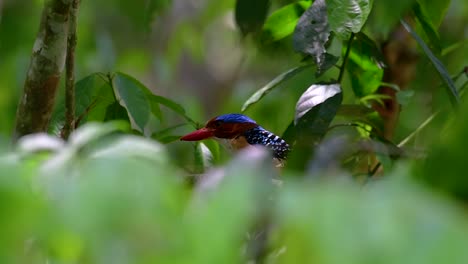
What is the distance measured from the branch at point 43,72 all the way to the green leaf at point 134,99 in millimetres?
197

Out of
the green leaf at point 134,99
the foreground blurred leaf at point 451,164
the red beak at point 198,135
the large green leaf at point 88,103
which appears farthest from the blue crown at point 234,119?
the foreground blurred leaf at point 451,164

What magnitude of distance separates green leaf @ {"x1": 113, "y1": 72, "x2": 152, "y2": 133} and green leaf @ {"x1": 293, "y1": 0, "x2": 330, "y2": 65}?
0.51 metres

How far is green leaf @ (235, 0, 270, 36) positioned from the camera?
328cm

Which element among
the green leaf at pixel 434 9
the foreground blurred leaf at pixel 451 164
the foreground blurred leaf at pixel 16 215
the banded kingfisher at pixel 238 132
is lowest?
the banded kingfisher at pixel 238 132

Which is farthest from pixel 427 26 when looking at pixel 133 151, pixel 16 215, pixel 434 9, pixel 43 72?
pixel 16 215

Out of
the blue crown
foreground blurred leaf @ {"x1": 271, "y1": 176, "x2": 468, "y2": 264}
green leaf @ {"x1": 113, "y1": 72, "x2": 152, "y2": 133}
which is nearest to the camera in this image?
foreground blurred leaf @ {"x1": 271, "y1": 176, "x2": 468, "y2": 264}

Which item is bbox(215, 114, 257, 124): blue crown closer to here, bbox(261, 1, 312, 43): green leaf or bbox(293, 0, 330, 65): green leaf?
bbox(261, 1, 312, 43): green leaf

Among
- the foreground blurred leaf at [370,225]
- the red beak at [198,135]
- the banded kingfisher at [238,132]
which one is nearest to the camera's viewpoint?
the foreground blurred leaf at [370,225]

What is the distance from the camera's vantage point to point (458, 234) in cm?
111

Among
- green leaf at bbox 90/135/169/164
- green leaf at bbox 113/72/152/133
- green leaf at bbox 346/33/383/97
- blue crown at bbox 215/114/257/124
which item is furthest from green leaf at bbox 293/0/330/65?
green leaf at bbox 90/135/169/164

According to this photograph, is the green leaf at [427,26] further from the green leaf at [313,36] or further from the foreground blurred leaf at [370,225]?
the foreground blurred leaf at [370,225]

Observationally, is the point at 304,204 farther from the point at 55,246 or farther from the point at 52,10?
the point at 52,10

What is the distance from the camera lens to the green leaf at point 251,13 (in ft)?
10.8

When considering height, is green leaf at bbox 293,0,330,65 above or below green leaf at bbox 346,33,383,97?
above
